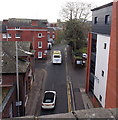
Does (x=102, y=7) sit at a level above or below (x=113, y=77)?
above

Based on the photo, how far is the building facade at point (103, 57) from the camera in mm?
10369

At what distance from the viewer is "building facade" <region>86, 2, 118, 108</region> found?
1037 centimetres

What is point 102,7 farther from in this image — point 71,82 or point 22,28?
point 22,28

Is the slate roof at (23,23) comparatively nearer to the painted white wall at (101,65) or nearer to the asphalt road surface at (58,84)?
the asphalt road surface at (58,84)

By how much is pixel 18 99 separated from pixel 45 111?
11.8 ft

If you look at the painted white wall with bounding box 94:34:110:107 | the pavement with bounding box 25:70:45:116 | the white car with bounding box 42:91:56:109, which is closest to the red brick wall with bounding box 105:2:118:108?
the painted white wall with bounding box 94:34:110:107

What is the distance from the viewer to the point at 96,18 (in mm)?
15219

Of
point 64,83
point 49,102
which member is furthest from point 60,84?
point 49,102

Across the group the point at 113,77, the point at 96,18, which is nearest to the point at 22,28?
the point at 96,18

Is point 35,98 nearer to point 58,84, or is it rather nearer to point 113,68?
point 58,84

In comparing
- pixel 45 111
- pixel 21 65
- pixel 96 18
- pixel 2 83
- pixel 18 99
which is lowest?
pixel 45 111

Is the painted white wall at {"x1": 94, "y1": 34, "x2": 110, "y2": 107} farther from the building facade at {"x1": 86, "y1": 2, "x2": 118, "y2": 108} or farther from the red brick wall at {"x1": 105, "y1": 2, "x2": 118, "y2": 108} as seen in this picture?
the red brick wall at {"x1": 105, "y1": 2, "x2": 118, "y2": 108}

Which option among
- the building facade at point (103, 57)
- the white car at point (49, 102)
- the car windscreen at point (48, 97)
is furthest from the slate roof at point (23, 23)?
the white car at point (49, 102)

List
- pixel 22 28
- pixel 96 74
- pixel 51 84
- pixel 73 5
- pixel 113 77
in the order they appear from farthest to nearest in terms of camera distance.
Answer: pixel 73 5 < pixel 22 28 < pixel 51 84 < pixel 96 74 < pixel 113 77
